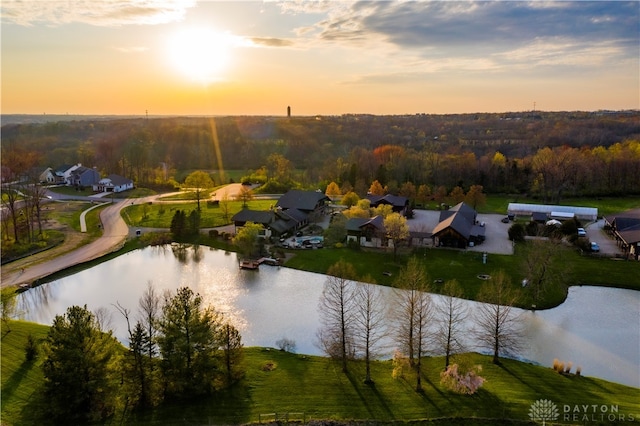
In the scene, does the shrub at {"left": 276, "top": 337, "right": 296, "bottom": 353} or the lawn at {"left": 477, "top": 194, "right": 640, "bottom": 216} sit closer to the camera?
the shrub at {"left": 276, "top": 337, "right": 296, "bottom": 353}

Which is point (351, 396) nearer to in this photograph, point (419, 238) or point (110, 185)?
point (419, 238)

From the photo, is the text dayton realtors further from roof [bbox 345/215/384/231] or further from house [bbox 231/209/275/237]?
house [bbox 231/209/275/237]

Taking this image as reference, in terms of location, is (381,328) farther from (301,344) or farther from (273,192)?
(273,192)

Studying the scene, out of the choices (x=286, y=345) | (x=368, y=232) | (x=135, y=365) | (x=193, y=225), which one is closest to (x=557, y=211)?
(x=368, y=232)

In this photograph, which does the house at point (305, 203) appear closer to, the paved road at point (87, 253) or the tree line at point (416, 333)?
the paved road at point (87, 253)

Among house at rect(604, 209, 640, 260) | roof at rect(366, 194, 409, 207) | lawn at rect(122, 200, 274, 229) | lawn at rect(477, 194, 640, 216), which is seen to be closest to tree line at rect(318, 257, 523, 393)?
house at rect(604, 209, 640, 260)

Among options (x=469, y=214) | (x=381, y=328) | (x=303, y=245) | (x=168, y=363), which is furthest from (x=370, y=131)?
(x=168, y=363)
